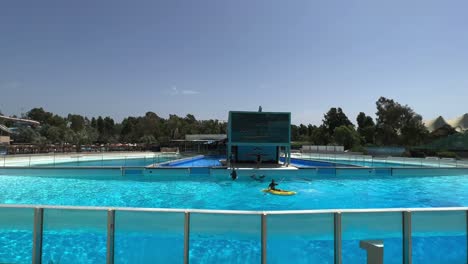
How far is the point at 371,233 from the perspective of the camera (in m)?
4.29

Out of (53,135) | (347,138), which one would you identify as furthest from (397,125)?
(53,135)

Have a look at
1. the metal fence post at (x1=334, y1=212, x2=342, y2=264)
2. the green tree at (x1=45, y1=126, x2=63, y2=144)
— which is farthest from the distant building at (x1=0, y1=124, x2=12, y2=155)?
the metal fence post at (x1=334, y1=212, x2=342, y2=264)

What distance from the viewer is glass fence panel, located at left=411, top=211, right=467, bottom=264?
14.4 feet

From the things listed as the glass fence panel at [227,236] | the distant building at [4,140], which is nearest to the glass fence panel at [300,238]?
the glass fence panel at [227,236]

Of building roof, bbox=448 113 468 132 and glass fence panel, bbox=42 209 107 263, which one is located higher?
building roof, bbox=448 113 468 132

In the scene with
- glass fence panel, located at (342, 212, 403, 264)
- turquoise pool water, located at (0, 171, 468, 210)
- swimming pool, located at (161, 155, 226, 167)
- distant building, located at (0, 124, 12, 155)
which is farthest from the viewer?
distant building, located at (0, 124, 12, 155)

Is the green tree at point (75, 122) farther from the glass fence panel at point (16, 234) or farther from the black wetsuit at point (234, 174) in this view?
the glass fence panel at point (16, 234)

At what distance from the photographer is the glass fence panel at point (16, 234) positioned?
14.5 ft

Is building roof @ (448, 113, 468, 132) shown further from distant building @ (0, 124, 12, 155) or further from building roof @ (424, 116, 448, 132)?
distant building @ (0, 124, 12, 155)

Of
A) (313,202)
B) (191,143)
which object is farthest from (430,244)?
(191,143)

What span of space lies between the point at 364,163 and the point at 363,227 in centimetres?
2988

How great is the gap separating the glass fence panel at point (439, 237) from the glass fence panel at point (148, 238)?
3403 millimetres

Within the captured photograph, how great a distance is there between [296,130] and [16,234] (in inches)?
3901

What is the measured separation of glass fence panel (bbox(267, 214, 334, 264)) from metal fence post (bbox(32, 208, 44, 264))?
3.31 metres
